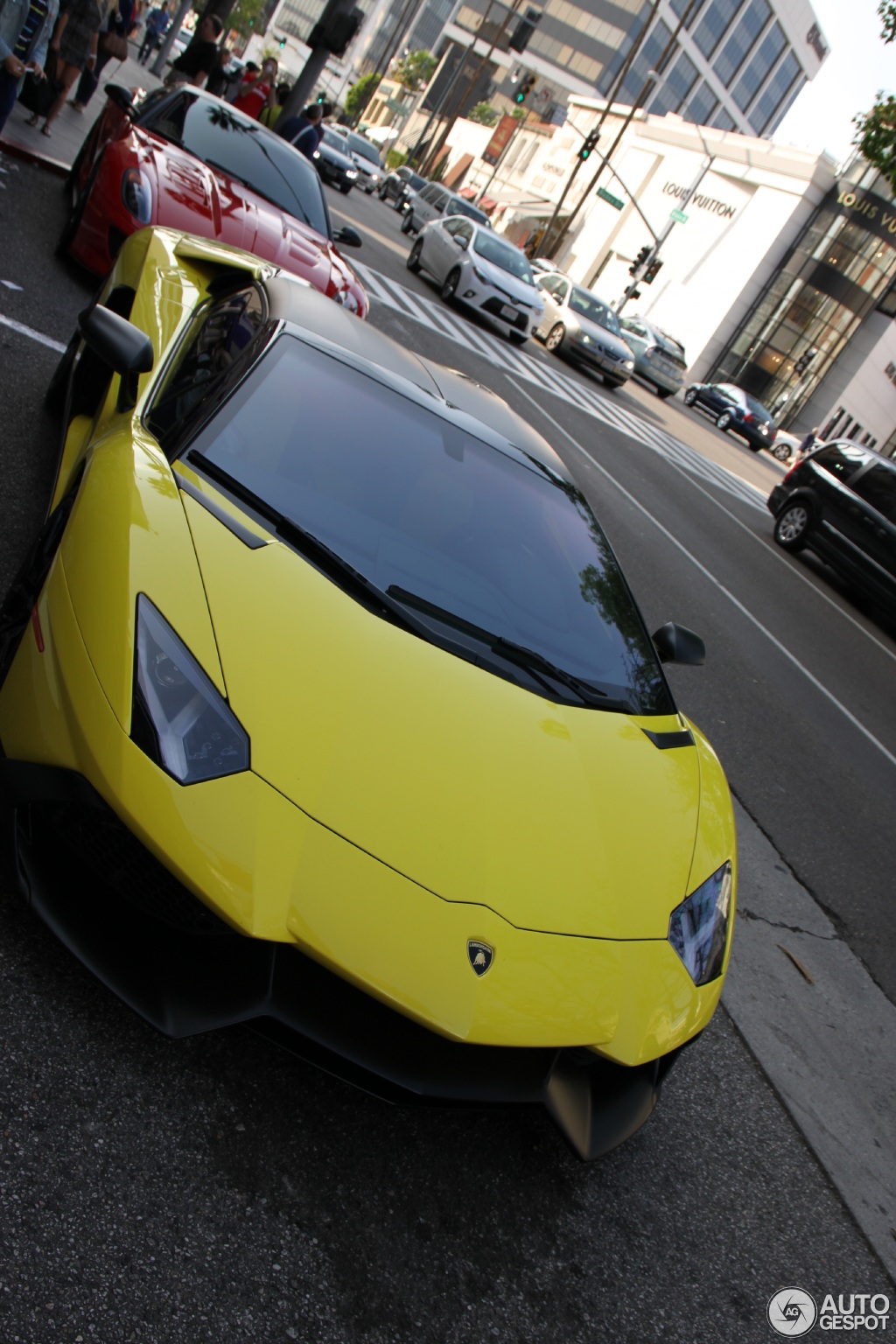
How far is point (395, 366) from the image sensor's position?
336 cm

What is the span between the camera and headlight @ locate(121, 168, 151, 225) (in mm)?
5859

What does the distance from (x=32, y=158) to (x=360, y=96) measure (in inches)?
5481

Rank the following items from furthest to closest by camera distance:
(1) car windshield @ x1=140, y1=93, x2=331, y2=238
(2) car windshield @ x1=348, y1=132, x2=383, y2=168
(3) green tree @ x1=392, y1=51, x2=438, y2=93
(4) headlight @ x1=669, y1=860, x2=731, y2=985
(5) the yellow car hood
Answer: (3) green tree @ x1=392, y1=51, x2=438, y2=93 → (2) car windshield @ x1=348, y1=132, x2=383, y2=168 → (1) car windshield @ x1=140, y1=93, x2=331, y2=238 → (4) headlight @ x1=669, y1=860, x2=731, y2=985 → (5) the yellow car hood

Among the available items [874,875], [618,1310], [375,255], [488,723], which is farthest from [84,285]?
[375,255]

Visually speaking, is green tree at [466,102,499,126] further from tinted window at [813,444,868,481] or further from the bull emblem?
the bull emblem

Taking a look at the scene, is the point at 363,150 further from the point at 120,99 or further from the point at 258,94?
the point at 120,99

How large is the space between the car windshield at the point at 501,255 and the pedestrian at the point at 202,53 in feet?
19.7

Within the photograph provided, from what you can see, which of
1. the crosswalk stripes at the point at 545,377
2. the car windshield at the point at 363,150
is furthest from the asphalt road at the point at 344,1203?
the car windshield at the point at 363,150

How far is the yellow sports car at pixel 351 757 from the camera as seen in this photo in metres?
1.87

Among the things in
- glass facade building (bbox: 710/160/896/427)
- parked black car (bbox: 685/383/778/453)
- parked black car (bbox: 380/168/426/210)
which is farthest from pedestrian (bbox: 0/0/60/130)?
glass facade building (bbox: 710/160/896/427)

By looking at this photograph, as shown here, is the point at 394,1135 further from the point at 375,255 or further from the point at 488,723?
Result: the point at 375,255

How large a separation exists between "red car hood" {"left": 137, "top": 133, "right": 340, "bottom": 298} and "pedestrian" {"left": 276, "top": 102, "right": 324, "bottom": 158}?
17.3 ft

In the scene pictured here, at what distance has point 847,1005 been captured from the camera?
3877mm

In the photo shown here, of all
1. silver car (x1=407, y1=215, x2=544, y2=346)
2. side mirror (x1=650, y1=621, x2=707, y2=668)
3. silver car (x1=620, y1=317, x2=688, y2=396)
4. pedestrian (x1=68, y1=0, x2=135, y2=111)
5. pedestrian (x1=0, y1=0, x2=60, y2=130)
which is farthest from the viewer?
silver car (x1=620, y1=317, x2=688, y2=396)
